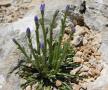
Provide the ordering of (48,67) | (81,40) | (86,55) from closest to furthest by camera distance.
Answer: (48,67), (86,55), (81,40)

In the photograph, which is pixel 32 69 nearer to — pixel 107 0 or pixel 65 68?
pixel 65 68

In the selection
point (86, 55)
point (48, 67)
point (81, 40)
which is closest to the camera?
point (48, 67)

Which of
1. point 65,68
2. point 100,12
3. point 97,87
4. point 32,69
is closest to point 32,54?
point 32,69

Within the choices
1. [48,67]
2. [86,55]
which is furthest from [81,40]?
[48,67]

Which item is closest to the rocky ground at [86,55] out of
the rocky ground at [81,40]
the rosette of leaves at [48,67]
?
the rocky ground at [81,40]

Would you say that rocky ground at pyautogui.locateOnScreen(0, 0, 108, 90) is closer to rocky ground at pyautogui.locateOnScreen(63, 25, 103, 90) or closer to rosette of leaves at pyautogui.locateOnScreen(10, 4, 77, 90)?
rocky ground at pyautogui.locateOnScreen(63, 25, 103, 90)

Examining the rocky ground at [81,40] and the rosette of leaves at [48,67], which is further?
the rocky ground at [81,40]

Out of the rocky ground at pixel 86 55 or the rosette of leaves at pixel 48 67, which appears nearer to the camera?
the rosette of leaves at pixel 48 67

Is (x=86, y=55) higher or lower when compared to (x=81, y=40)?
lower

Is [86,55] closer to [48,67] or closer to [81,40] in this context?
[81,40]

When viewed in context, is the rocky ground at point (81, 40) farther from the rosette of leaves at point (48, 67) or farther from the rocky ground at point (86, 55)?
the rosette of leaves at point (48, 67)
